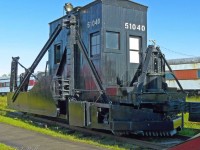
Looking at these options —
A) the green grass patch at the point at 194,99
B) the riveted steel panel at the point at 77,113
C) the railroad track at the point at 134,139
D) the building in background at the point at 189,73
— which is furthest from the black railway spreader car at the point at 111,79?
the building in background at the point at 189,73

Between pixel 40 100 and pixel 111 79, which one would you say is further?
pixel 40 100

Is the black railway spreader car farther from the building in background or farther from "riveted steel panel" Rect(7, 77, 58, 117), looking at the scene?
the building in background

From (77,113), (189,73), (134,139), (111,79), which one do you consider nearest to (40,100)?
(77,113)

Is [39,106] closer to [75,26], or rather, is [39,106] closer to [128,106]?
[75,26]

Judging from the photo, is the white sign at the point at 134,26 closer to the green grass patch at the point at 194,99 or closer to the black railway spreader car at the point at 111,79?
the black railway spreader car at the point at 111,79

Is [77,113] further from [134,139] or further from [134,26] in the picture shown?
[134,26]

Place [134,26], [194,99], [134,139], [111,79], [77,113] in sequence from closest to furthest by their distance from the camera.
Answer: [134,139] → [77,113] → [111,79] → [134,26] → [194,99]

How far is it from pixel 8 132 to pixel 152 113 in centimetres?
421

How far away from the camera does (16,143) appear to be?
7.91 m

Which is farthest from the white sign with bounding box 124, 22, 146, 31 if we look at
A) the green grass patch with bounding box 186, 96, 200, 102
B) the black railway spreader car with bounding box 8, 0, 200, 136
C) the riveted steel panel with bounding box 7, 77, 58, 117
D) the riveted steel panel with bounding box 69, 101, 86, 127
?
the green grass patch with bounding box 186, 96, 200, 102

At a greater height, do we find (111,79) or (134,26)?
(134,26)

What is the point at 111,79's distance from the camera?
9594mm

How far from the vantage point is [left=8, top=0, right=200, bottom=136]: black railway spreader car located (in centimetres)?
837

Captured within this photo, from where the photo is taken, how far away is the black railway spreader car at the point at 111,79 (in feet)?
27.5
